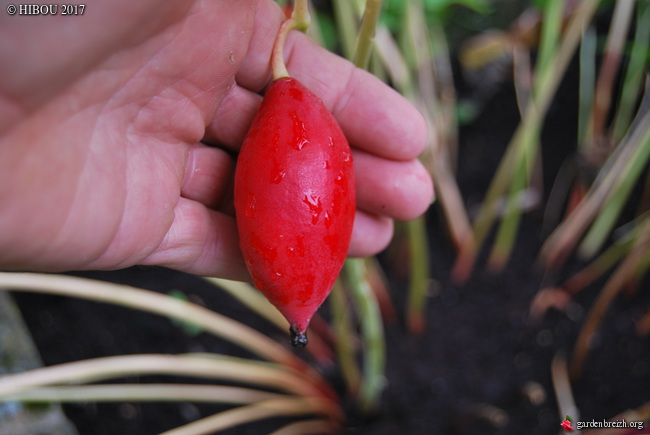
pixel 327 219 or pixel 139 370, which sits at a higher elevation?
pixel 327 219

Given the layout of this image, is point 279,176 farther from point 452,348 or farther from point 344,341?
point 452,348

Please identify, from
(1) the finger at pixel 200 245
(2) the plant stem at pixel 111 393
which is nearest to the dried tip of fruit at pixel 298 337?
(1) the finger at pixel 200 245

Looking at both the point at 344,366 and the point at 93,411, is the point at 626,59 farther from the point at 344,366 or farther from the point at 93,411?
the point at 93,411

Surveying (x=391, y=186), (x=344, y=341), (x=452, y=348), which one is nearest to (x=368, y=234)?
(x=391, y=186)

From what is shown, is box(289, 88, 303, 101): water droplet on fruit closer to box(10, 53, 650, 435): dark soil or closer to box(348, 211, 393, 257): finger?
box(348, 211, 393, 257): finger

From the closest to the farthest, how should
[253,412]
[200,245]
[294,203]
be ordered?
[294,203] → [200,245] → [253,412]

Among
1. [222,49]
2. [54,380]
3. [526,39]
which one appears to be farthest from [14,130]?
[526,39]

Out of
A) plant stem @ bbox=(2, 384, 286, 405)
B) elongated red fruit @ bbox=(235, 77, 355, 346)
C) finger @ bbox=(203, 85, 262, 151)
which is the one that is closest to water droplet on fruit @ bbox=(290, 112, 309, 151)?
elongated red fruit @ bbox=(235, 77, 355, 346)
